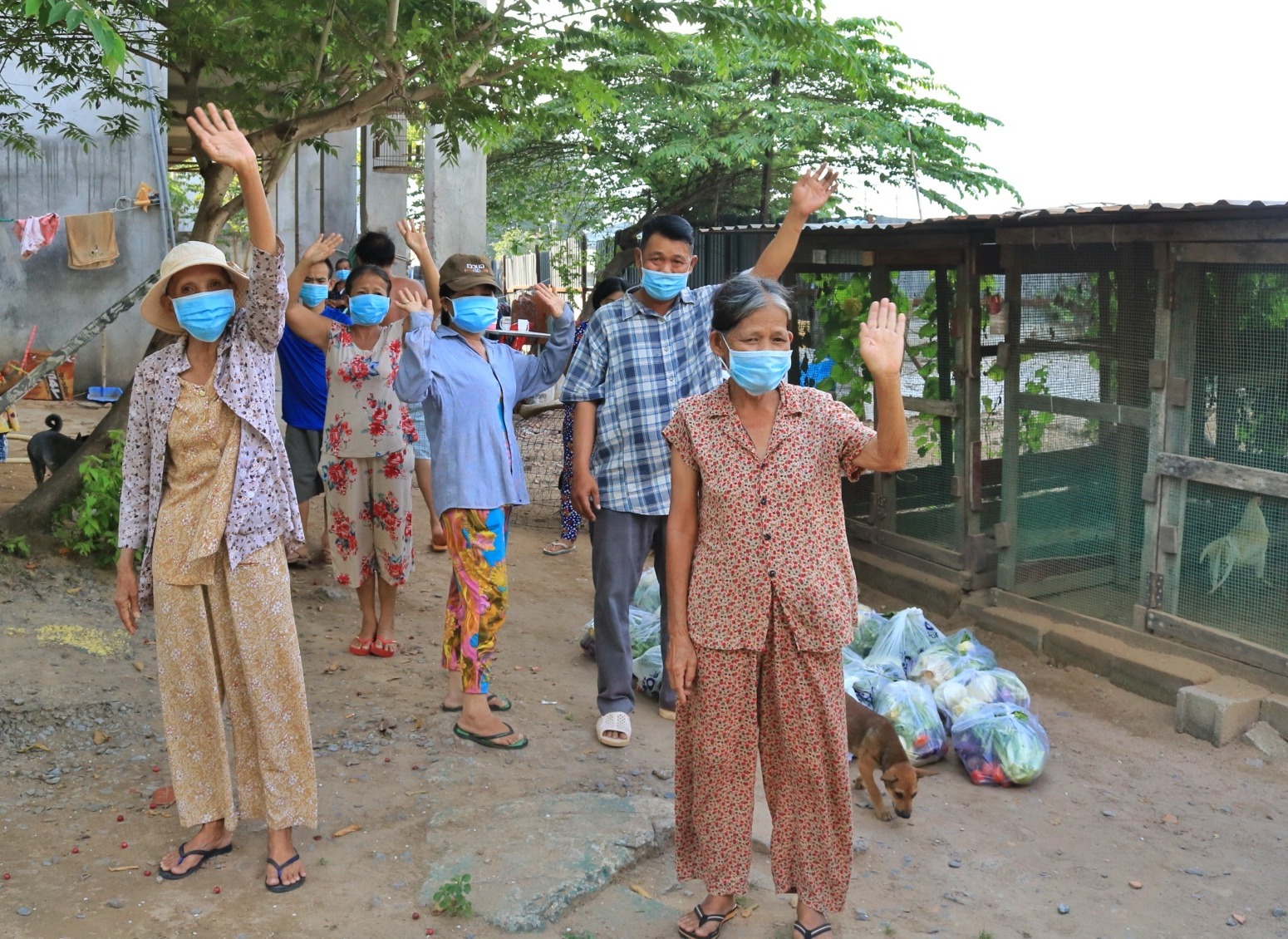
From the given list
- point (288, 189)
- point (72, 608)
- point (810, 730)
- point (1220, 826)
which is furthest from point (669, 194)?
point (810, 730)

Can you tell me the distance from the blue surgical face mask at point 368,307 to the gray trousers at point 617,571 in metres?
1.53

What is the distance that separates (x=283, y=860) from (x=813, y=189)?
107 inches

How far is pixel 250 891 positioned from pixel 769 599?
72.8 inches

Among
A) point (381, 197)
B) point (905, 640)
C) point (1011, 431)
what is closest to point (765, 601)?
point (905, 640)

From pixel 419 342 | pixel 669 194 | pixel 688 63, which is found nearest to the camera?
pixel 419 342

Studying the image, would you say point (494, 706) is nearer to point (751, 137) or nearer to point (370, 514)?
point (370, 514)

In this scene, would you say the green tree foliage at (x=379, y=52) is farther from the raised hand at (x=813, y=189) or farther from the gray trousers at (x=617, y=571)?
the gray trousers at (x=617, y=571)

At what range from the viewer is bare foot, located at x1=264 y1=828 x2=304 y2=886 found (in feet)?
11.6

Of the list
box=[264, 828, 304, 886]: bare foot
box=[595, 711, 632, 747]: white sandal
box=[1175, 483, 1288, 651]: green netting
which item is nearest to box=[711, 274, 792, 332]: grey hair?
box=[264, 828, 304, 886]: bare foot

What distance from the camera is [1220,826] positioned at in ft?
15.5

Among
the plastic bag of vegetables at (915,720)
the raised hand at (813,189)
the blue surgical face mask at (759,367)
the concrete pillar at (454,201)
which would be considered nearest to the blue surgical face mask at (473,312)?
the raised hand at (813,189)

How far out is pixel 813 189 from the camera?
12.5ft

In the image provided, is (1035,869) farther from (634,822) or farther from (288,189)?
(288,189)

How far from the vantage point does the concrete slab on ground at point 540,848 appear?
351 centimetres
